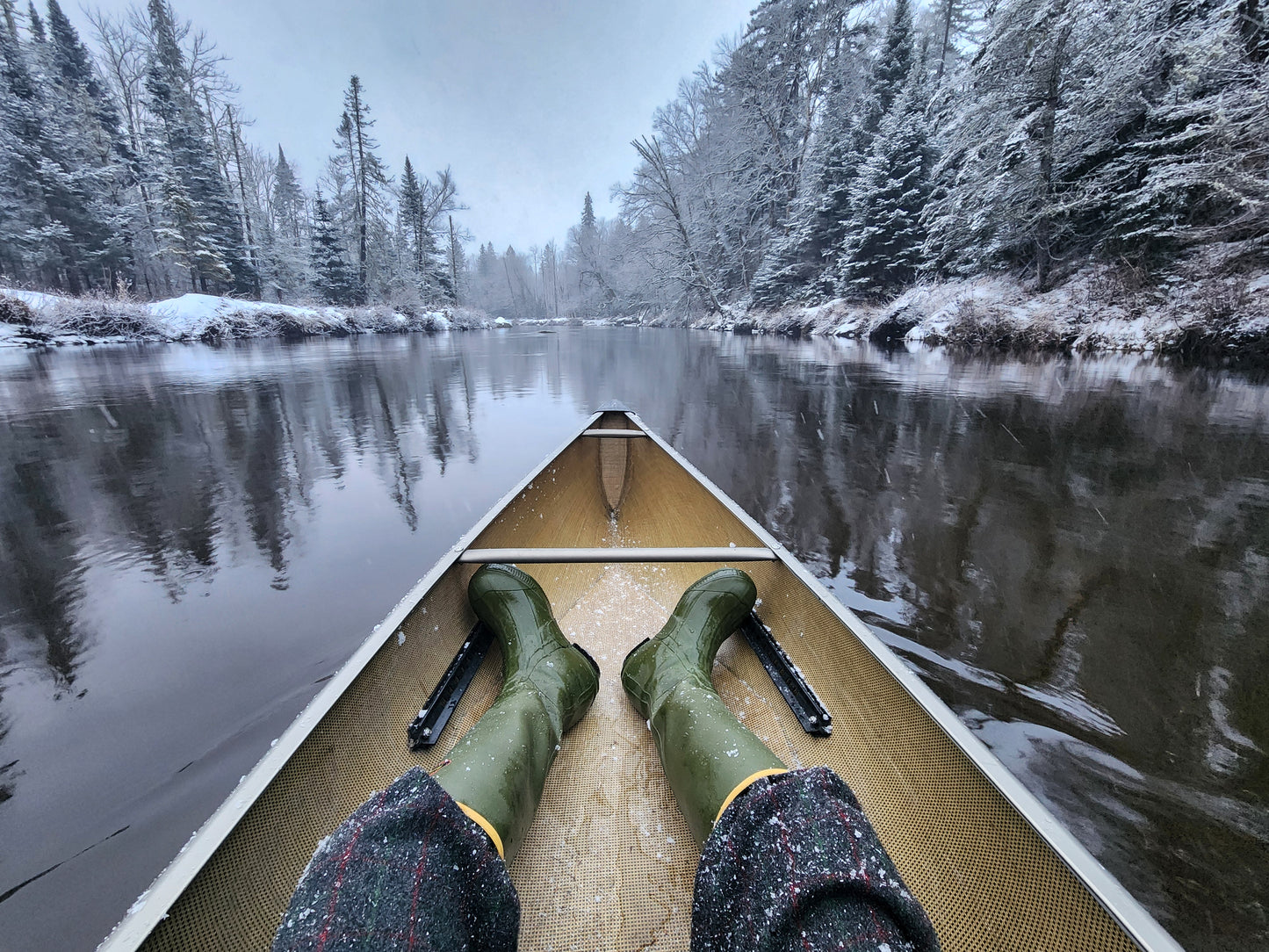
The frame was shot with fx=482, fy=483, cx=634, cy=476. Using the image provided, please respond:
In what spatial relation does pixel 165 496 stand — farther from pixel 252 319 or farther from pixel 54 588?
pixel 252 319

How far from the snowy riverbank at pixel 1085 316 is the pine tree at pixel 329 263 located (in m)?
29.6

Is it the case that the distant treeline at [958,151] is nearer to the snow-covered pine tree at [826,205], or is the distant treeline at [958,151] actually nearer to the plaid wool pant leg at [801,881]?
the snow-covered pine tree at [826,205]

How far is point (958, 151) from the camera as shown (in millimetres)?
14391

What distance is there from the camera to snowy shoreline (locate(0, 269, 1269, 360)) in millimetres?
9797

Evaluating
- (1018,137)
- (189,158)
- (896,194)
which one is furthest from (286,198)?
(1018,137)

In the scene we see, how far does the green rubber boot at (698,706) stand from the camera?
4.20 ft

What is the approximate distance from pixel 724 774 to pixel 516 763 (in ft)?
1.84

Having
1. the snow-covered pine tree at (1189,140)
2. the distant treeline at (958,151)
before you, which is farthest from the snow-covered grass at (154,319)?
the snow-covered pine tree at (1189,140)

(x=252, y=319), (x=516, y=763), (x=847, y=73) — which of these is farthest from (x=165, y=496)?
(x=847, y=73)

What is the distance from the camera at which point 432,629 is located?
181cm

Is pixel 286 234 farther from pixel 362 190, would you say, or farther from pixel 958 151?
pixel 958 151

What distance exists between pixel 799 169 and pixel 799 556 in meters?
29.0

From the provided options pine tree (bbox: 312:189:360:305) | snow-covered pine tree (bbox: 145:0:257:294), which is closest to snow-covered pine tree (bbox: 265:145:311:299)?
pine tree (bbox: 312:189:360:305)

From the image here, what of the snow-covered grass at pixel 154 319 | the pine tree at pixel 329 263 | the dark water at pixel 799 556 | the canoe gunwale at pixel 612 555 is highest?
the pine tree at pixel 329 263
